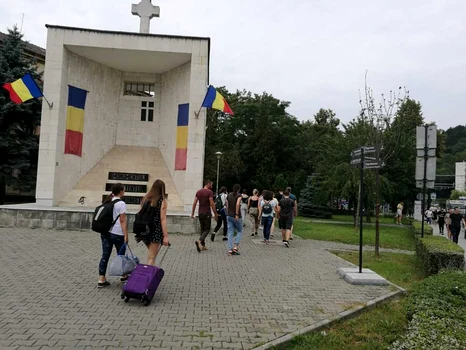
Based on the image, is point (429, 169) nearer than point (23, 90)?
Yes

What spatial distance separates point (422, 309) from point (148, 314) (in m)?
3.61

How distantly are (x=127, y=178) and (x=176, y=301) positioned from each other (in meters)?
12.0

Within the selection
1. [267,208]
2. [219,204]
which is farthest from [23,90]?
[267,208]

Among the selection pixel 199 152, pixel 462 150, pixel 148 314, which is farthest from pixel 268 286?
pixel 462 150

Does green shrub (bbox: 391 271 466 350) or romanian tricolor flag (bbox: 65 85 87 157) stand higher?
romanian tricolor flag (bbox: 65 85 87 157)

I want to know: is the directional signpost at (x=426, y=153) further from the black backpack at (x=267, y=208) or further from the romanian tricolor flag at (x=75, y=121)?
the romanian tricolor flag at (x=75, y=121)

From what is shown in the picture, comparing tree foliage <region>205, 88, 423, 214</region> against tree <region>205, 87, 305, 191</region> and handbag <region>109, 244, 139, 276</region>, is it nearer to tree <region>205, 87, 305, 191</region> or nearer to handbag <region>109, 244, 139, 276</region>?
tree <region>205, 87, 305, 191</region>

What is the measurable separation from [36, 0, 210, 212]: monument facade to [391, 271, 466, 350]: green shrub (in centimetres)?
1042

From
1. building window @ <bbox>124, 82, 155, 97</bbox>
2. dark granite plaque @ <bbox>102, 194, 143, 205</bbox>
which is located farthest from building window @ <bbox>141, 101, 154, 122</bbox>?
dark granite plaque @ <bbox>102, 194, 143, 205</bbox>

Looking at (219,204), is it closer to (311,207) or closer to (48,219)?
(48,219)

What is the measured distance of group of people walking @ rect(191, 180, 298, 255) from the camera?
10078 mm

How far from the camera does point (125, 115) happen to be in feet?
63.0

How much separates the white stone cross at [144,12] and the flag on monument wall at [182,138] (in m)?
4.10

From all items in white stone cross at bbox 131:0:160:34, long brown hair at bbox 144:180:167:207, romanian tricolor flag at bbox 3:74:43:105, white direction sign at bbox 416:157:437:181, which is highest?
white stone cross at bbox 131:0:160:34
